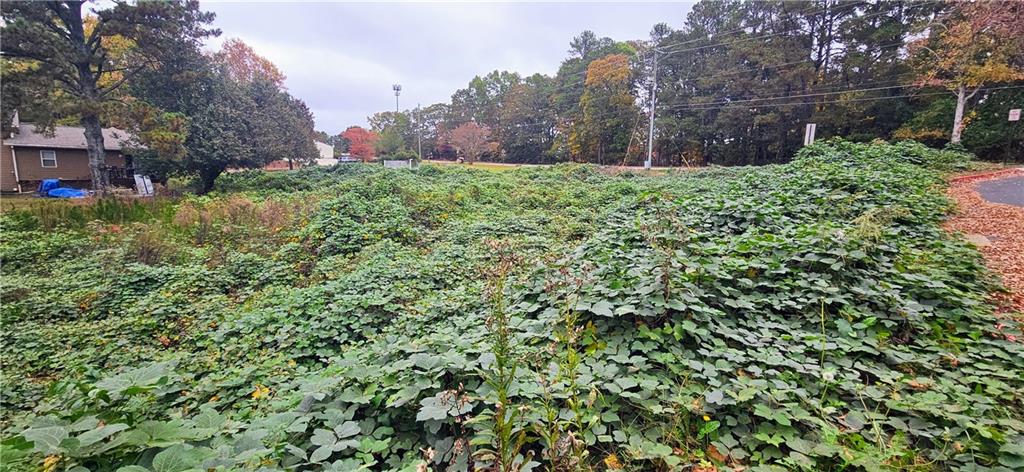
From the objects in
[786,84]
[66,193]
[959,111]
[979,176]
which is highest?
[786,84]

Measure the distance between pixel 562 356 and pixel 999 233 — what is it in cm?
516

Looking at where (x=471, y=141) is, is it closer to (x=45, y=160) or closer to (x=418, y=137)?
(x=418, y=137)

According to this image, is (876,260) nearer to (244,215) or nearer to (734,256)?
(734,256)

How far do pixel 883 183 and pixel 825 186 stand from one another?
2.28 feet

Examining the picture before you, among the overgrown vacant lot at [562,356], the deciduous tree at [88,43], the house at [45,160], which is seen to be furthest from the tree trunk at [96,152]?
the overgrown vacant lot at [562,356]

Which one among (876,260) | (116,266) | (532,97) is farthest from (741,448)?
Result: (532,97)

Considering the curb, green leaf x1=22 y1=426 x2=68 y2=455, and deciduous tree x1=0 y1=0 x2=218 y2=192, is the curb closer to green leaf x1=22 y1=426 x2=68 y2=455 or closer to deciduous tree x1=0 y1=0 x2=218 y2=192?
green leaf x1=22 y1=426 x2=68 y2=455

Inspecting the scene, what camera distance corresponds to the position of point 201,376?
2.82 m

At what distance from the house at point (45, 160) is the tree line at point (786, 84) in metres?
25.7

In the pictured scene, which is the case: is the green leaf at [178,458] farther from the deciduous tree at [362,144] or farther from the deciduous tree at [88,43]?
the deciduous tree at [362,144]

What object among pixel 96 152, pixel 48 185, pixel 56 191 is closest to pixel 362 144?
pixel 48 185

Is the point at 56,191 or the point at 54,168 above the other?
the point at 54,168

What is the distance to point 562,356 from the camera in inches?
78.0

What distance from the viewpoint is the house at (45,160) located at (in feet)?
54.4
